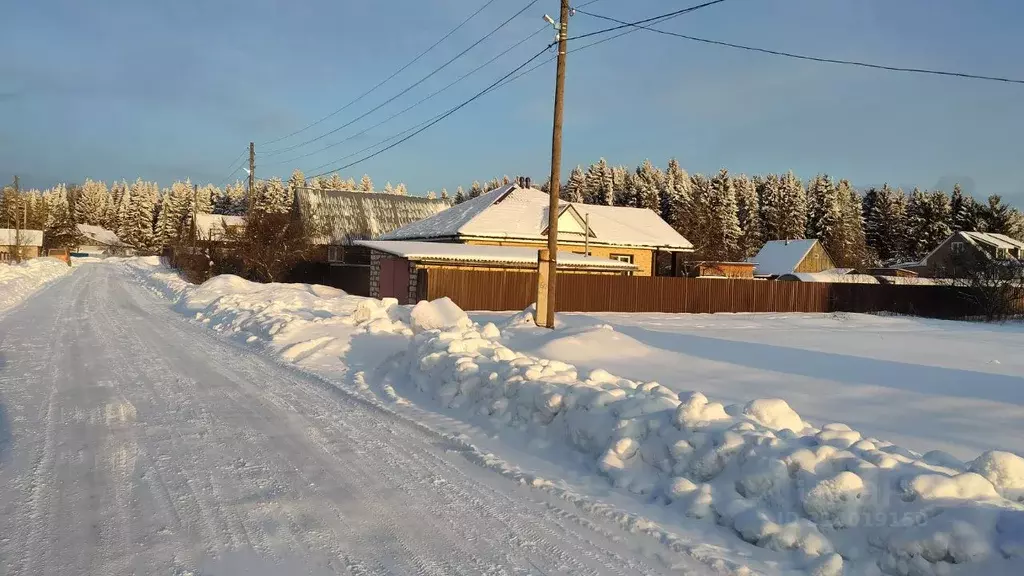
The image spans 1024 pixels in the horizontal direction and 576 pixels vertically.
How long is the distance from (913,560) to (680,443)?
6.32 feet

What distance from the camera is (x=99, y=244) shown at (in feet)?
398

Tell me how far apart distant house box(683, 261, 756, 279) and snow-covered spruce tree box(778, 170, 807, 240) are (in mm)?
31514

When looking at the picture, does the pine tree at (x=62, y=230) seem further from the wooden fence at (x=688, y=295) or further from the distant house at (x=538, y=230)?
the wooden fence at (x=688, y=295)

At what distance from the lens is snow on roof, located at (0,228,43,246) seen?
75.3 m

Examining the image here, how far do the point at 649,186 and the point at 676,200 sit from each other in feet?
25.3

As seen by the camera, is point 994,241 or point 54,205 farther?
point 54,205

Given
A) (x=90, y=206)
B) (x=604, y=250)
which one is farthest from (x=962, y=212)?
(x=90, y=206)

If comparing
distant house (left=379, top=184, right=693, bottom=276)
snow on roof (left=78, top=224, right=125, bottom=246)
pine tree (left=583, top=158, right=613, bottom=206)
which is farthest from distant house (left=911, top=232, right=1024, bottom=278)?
snow on roof (left=78, top=224, right=125, bottom=246)

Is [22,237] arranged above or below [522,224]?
below

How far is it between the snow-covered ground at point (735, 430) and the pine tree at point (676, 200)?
5989 cm

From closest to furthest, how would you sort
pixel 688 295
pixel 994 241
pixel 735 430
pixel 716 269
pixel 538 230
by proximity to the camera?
pixel 735 430, pixel 688 295, pixel 538 230, pixel 716 269, pixel 994 241

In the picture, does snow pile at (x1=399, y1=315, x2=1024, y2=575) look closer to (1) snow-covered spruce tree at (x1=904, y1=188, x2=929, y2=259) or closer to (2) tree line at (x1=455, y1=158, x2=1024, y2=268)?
(2) tree line at (x1=455, y1=158, x2=1024, y2=268)

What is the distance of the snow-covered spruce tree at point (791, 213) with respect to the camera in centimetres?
8569

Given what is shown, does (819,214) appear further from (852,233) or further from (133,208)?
(133,208)
